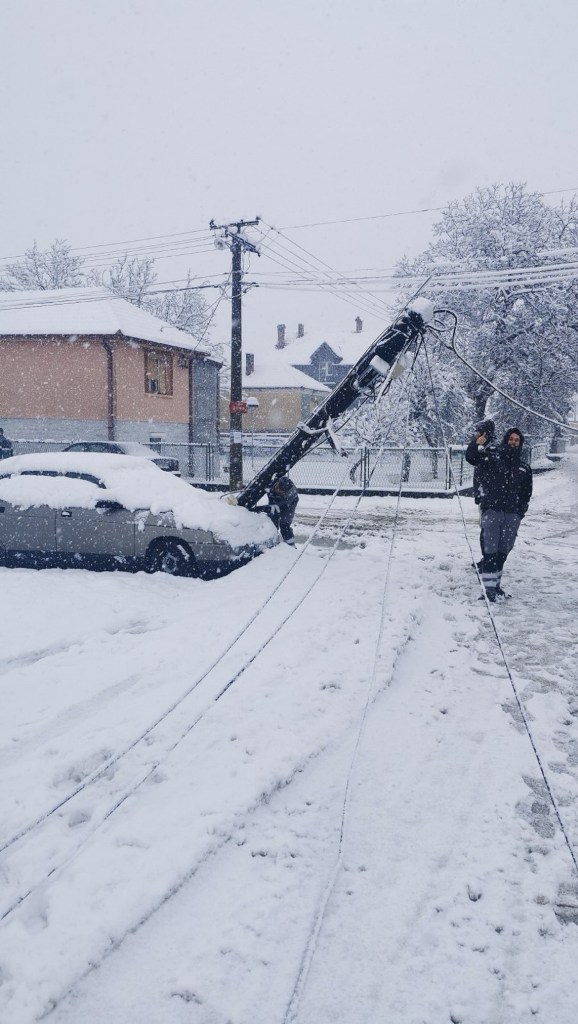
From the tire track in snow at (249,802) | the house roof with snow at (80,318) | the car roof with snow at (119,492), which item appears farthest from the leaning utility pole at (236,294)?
the tire track in snow at (249,802)

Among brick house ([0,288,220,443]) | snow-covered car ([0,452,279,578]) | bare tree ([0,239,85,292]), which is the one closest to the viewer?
snow-covered car ([0,452,279,578])

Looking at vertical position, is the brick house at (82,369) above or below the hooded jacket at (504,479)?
above

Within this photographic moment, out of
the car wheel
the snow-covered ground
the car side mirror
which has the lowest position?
the snow-covered ground

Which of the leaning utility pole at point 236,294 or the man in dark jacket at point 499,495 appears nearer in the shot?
the man in dark jacket at point 499,495

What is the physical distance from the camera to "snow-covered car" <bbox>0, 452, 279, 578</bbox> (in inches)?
346

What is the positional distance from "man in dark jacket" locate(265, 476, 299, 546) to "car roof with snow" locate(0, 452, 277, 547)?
639 mm

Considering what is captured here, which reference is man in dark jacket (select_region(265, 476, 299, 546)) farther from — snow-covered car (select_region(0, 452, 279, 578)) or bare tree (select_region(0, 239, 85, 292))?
bare tree (select_region(0, 239, 85, 292))

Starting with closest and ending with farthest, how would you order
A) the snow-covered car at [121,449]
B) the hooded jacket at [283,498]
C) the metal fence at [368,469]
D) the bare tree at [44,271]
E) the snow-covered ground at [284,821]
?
the snow-covered ground at [284,821] < the hooded jacket at [283,498] < the snow-covered car at [121,449] < the metal fence at [368,469] < the bare tree at [44,271]

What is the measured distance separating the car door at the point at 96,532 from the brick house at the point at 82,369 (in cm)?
1693

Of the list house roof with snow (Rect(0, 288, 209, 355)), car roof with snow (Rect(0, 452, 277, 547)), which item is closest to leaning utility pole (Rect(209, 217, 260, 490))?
house roof with snow (Rect(0, 288, 209, 355))

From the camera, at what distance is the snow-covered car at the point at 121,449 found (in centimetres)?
1906

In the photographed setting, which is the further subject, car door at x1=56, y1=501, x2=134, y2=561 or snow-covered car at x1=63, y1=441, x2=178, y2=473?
snow-covered car at x1=63, y1=441, x2=178, y2=473

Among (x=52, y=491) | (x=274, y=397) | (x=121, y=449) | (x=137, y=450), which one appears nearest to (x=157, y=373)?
(x=137, y=450)

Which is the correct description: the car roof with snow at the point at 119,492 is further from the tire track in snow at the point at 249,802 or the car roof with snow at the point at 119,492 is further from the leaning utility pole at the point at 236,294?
the leaning utility pole at the point at 236,294
